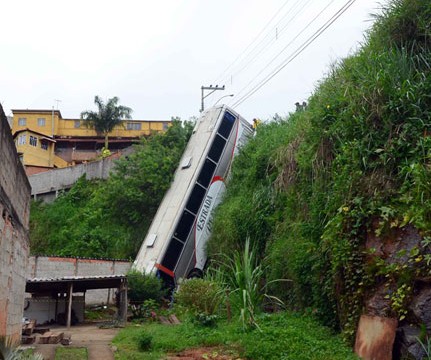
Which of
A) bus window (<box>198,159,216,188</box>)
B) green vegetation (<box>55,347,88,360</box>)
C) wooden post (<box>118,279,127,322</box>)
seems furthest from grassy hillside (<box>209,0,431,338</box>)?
bus window (<box>198,159,216,188</box>)

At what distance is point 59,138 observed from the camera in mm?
45875

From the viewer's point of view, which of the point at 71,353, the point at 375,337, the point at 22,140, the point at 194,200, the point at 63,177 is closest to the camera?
the point at 375,337

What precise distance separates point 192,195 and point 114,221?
6.68 meters

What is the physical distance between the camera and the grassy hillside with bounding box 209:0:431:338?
24.5 feet

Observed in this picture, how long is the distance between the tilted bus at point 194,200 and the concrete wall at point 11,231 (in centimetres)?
839

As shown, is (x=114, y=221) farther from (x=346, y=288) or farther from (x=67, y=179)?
(x=346, y=288)

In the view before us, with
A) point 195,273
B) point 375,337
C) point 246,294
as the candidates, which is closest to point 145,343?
point 246,294

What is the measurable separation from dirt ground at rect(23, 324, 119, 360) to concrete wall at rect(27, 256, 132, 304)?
510 cm

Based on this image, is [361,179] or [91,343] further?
[91,343]

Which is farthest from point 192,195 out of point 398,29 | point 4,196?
point 4,196

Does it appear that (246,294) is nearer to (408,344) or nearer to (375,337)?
(375,337)

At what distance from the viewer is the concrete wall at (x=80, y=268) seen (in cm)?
2016

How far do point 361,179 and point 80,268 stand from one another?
50.9 feet

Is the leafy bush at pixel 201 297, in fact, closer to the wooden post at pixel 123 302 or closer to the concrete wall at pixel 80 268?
A: the wooden post at pixel 123 302
